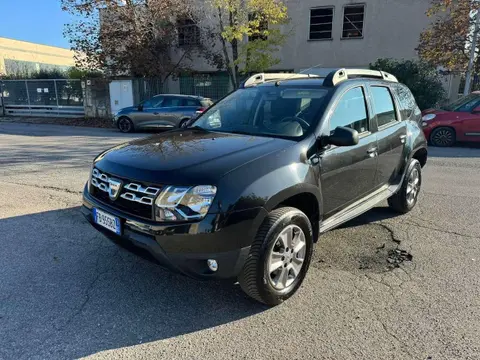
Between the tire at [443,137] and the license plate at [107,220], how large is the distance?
10.8 meters

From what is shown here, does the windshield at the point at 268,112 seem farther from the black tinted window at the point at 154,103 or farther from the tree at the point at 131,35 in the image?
the tree at the point at 131,35

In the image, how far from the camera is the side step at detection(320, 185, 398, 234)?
344cm

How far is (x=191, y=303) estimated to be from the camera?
2.93 meters

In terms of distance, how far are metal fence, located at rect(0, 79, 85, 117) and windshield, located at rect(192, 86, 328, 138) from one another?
18765mm

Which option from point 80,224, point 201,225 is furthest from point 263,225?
point 80,224

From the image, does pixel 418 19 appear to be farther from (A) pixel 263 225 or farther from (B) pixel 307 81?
(A) pixel 263 225

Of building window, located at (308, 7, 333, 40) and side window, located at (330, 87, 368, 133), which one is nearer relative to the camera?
side window, located at (330, 87, 368, 133)

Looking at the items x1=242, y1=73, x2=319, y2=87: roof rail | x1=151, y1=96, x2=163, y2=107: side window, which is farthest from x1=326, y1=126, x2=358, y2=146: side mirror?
x1=151, y1=96, x2=163, y2=107: side window

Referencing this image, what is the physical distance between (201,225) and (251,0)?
15710mm

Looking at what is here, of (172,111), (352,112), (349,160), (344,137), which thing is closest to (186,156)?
(344,137)

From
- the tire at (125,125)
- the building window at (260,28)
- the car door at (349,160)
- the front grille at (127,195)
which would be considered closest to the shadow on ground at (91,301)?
the front grille at (127,195)

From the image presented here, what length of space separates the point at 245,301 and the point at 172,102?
11933mm

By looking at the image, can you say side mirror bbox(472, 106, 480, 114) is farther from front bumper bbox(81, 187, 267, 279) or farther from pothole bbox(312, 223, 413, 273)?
front bumper bbox(81, 187, 267, 279)

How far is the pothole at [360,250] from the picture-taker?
3547mm
